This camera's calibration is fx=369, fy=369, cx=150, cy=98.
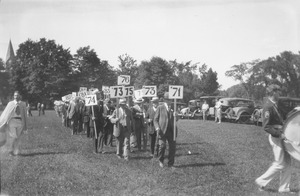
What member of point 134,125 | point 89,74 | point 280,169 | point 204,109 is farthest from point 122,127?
point 89,74

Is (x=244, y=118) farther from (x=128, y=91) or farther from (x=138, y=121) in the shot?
(x=128, y=91)

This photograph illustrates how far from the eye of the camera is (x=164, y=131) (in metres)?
10.3

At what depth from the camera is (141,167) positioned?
10023 millimetres

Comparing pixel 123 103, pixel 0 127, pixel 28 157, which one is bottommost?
pixel 28 157

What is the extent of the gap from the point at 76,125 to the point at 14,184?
11.1 meters

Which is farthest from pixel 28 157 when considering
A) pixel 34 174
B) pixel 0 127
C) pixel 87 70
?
pixel 87 70

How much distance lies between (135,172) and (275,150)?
350 cm

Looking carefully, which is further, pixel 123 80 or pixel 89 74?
pixel 89 74

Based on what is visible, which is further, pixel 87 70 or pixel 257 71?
pixel 87 70

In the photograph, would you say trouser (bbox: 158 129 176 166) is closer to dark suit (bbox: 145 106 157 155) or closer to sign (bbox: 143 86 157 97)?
dark suit (bbox: 145 106 157 155)

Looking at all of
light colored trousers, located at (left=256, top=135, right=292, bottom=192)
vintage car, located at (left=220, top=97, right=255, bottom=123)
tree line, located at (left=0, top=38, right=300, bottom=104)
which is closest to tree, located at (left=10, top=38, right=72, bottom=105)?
tree line, located at (left=0, top=38, right=300, bottom=104)

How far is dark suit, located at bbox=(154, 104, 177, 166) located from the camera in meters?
10.2

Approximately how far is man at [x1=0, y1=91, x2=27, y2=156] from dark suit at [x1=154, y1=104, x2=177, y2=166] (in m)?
4.37

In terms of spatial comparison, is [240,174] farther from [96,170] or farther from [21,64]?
[21,64]
